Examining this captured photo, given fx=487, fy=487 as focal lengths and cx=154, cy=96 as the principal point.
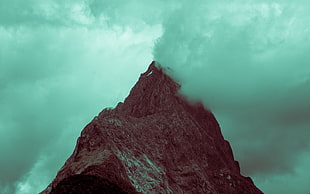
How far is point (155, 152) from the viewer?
15762cm

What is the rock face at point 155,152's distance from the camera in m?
122

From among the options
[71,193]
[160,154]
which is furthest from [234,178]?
[71,193]

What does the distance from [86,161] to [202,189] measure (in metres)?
47.5

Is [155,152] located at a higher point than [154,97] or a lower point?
lower

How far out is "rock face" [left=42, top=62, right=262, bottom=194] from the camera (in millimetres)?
121562

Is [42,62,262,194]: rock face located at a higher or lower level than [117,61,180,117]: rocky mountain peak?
lower

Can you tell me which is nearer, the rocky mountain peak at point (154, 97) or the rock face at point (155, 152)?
the rock face at point (155, 152)

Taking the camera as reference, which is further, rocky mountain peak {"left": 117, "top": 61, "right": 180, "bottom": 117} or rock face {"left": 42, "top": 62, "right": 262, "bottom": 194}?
rocky mountain peak {"left": 117, "top": 61, "right": 180, "bottom": 117}

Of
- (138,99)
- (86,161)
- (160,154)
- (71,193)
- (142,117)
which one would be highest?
(138,99)

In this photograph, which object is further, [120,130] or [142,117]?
[142,117]

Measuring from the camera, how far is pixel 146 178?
134 m

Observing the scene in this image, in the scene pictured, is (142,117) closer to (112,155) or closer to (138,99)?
(138,99)

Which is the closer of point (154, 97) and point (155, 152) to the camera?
point (155, 152)

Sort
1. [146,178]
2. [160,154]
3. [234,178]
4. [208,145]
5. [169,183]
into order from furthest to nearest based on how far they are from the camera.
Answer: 1. [208,145]
2. [234,178]
3. [160,154]
4. [169,183]
5. [146,178]
